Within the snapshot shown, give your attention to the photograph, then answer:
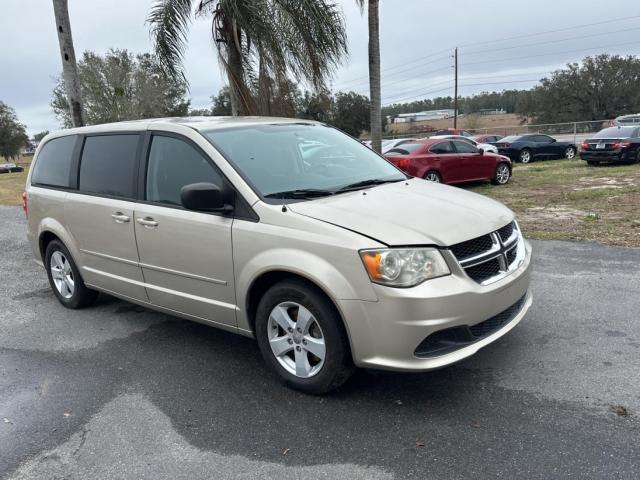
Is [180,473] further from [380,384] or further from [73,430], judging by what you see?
[380,384]

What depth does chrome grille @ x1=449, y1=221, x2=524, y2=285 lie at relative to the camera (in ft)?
10.6

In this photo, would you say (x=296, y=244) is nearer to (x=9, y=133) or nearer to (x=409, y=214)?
(x=409, y=214)

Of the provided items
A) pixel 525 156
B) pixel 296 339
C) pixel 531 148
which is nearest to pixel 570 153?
pixel 531 148

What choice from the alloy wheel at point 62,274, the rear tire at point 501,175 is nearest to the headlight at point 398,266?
the alloy wheel at point 62,274

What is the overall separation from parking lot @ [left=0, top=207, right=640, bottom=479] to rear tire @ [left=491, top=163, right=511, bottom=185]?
10169 mm

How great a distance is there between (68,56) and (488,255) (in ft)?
31.9

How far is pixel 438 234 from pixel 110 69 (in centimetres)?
3629

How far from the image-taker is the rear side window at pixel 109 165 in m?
4.50

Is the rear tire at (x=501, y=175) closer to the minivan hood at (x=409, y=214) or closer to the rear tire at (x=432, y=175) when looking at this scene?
the rear tire at (x=432, y=175)

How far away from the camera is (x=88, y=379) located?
396 cm

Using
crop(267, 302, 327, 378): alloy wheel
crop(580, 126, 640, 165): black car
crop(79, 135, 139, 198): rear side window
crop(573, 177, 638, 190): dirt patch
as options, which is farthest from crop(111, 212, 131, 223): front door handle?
crop(580, 126, 640, 165): black car

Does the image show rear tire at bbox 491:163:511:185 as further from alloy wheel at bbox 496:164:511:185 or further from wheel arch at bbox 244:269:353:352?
wheel arch at bbox 244:269:353:352

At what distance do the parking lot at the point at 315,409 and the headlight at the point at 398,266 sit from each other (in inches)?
33.1

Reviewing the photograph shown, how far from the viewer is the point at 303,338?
3443 millimetres
